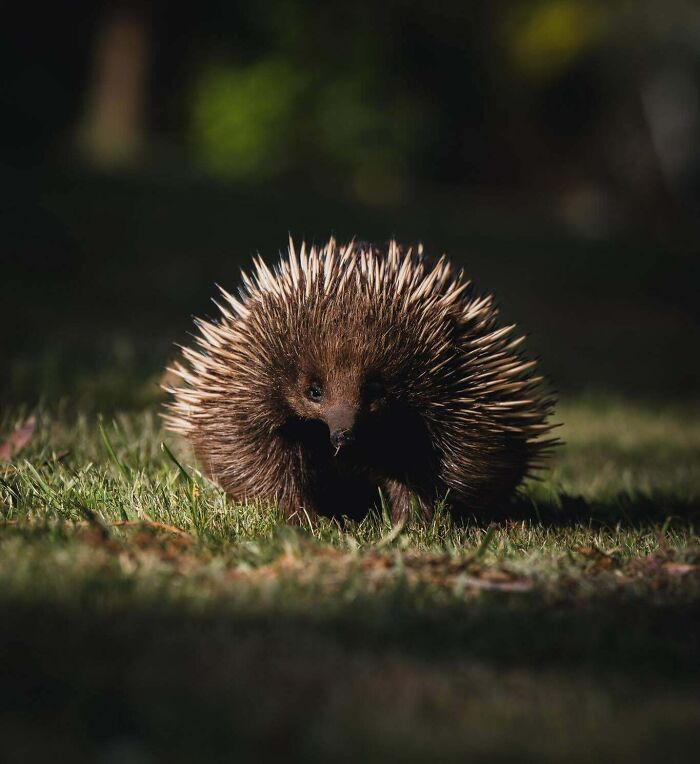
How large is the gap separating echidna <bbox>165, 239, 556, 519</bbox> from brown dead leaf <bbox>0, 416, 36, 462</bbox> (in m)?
0.89

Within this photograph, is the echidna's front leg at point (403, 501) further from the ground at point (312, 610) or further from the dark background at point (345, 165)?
the dark background at point (345, 165)

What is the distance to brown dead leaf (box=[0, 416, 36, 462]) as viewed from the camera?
565 cm

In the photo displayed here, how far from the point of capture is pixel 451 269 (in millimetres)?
5250

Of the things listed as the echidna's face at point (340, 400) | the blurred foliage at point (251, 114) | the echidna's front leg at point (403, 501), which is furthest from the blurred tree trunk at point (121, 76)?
the echidna's face at point (340, 400)

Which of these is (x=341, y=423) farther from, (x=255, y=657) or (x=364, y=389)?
(x=255, y=657)

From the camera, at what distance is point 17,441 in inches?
227

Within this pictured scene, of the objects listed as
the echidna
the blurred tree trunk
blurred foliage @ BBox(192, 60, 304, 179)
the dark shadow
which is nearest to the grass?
the dark shadow

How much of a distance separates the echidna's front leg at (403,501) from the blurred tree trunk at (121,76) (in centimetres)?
1900

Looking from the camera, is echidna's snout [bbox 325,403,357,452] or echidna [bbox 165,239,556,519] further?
echidna [bbox 165,239,556,519]

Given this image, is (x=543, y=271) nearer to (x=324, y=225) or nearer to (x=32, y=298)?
(x=324, y=225)

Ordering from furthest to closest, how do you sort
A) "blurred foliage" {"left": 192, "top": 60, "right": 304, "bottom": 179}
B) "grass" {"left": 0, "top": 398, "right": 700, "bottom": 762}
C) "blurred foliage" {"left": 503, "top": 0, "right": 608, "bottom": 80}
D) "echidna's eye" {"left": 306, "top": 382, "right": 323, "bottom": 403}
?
"blurred foliage" {"left": 503, "top": 0, "right": 608, "bottom": 80}, "blurred foliage" {"left": 192, "top": 60, "right": 304, "bottom": 179}, "echidna's eye" {"left": 306, "top": 382, "right": 323, "bottom": 403}, "grass" {"left": 0, "top": 398, "right": 700, "bottom": 762}

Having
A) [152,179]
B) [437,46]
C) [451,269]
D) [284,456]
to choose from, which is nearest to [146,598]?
[284,456]

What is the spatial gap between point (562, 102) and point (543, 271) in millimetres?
15512

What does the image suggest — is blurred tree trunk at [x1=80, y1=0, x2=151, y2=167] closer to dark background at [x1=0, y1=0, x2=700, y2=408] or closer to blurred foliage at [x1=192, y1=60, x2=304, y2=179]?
dark background at [x1=0, y1=0, x2=700, y2=408]
